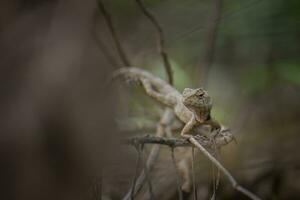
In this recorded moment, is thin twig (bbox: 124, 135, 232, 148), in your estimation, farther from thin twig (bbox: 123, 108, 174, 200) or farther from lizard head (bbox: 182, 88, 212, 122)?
thin twig (bbox: 123, 108, 174, 200)

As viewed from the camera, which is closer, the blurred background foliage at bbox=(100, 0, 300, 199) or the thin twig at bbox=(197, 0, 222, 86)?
the blurred background foliage at bbox=(100, 0, 300, 199)

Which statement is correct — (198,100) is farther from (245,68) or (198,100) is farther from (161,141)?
(245,68)

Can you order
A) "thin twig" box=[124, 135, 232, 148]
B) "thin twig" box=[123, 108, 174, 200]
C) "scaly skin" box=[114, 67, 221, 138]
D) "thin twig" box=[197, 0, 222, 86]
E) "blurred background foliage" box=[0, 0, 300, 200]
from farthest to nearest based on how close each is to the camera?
"thin twig" box=[197, 0, 222, 86] < "thin twig" box=[123, 108, 174, 200] < "scaly skin" box=[114, 67, 221, 138] < "thin twig" box=[124, 135, 232, 148] < "blurred background foliage" box=[0, 0, 300, 200]

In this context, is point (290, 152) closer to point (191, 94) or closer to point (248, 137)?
point (248, 137)

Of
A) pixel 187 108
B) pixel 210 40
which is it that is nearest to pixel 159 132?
pixel 187 108

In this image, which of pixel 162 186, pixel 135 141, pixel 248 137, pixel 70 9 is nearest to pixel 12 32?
pixel 70 9

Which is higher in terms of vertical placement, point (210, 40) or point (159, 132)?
point (210, 40)

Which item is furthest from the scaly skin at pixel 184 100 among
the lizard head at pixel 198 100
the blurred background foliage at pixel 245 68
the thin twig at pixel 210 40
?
the thin twig at pixel 210 40

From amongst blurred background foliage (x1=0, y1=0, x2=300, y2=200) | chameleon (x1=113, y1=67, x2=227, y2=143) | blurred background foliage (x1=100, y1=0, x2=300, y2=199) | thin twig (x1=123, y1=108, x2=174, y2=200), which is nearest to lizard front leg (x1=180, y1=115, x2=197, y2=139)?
chameleon (x1=113, y1=67, x2=227, y2=143)
